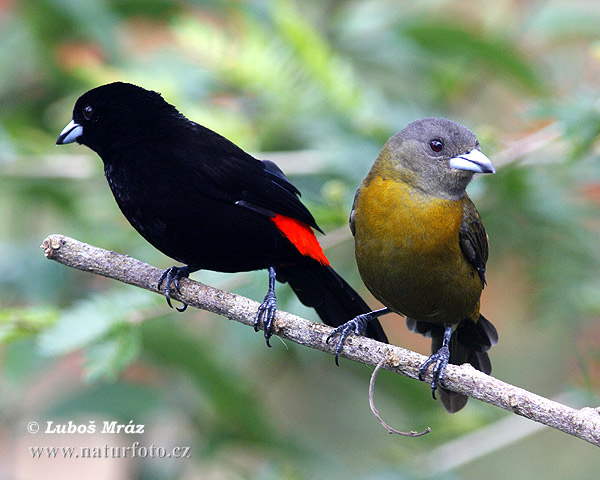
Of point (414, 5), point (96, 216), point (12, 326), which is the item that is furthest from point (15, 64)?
point (12, 326)

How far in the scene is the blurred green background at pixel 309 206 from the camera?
3742mm

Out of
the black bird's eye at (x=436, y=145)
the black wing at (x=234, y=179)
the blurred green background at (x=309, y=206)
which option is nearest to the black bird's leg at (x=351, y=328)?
the black wing at (x=234, y=179)

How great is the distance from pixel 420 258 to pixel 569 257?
6.03 ft

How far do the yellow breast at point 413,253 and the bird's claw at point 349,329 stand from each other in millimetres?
103

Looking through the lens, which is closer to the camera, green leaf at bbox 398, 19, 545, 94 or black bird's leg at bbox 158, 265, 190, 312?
black bird's leg at bbox 158, 265, 190, 312

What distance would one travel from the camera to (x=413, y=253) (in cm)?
238

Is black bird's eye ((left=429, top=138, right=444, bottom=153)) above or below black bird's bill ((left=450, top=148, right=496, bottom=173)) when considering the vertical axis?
above

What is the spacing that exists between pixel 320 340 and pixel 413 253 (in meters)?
0.42

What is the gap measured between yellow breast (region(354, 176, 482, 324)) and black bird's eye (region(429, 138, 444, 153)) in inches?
5.2

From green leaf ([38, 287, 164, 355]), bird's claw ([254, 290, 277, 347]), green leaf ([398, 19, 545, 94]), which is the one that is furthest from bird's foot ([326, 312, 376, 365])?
green leaf ([398, 19, 545, 94])

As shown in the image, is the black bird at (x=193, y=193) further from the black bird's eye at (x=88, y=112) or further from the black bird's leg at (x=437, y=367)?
the black bird's leg at (x=437, y=367)

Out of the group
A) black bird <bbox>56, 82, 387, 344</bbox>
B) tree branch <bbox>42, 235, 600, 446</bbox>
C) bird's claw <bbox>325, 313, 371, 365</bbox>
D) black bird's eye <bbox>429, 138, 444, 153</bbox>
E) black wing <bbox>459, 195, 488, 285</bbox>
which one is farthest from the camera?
black wing <bbox>459, 195, 488, 285</bbox>

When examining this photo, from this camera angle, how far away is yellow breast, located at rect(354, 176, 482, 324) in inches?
92.7

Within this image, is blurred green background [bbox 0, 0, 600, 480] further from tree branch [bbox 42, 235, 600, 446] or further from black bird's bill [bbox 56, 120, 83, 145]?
black bird's bill [bbox 56, 120, 83, 145]
